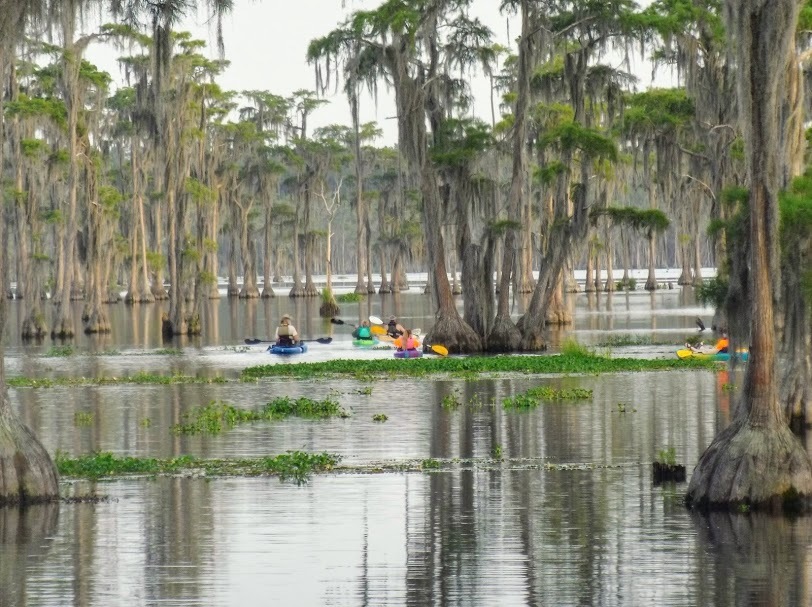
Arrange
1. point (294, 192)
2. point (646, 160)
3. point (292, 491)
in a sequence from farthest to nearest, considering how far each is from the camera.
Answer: point (294, 192), point (646, 160), point (292, 491)

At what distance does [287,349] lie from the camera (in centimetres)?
3888

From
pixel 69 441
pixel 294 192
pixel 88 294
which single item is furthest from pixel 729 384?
pixel 294 192

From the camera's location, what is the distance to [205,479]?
660 inches

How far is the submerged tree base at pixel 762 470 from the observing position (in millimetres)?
13680

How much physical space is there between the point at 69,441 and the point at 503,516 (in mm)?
8202

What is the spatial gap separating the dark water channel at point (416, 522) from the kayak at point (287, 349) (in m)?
12.4

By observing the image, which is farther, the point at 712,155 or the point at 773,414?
the point at 712,155

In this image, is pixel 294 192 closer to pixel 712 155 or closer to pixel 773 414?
pixel 712 155

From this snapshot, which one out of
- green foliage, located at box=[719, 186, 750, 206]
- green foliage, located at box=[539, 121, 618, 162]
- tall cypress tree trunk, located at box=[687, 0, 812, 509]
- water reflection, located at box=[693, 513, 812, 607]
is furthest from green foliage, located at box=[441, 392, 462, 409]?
green foliage, located at box=[539, 121, 618, 162]

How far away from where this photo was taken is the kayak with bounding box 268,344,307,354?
38781mm

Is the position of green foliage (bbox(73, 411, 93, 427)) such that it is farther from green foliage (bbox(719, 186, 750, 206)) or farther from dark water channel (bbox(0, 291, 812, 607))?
green foliage (bbox(719, 186, 750, 206))

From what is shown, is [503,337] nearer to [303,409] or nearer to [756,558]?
[303,409]

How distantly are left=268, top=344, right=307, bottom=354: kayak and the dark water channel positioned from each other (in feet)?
40.8

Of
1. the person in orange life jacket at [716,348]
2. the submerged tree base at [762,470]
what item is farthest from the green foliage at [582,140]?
the submerged tree base at [762,470]
